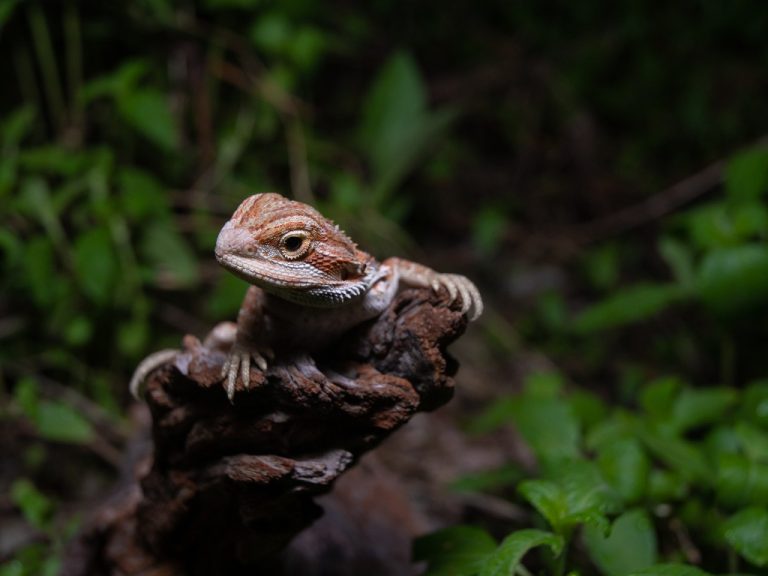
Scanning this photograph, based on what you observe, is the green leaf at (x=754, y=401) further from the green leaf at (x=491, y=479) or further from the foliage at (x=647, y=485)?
the green leaf at (x=491, y=479)

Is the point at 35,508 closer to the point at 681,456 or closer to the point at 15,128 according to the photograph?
the point at 15,128

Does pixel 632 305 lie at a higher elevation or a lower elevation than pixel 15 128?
lower

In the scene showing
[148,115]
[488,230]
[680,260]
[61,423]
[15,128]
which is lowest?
[61,423]

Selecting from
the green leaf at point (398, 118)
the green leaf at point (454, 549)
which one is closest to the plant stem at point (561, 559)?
the green leaf at point (454, 549)

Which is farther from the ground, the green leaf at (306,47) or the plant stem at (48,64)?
Answer: the green leaf at (306,47)

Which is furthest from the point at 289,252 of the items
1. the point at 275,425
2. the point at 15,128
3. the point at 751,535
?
the point at 15,128

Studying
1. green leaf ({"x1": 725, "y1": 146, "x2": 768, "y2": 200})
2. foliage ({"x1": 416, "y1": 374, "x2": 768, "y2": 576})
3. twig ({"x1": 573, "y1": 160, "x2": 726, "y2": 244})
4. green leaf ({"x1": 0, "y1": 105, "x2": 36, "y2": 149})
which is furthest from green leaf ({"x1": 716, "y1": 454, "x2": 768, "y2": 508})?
green leaf ({"x1": 0, "y1": 105, "x2": 36, "y2": 149})

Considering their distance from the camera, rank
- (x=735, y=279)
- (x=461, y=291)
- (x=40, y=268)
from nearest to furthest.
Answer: (x=461, y=291) < (x=735, y=279) < (x=40, y=268)

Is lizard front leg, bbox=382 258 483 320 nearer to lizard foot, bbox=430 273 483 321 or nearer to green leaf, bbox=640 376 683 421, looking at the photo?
lizard foot, bbox=430 273 483 321

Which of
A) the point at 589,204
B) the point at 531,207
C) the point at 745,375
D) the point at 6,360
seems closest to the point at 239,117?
the point at 6,360
